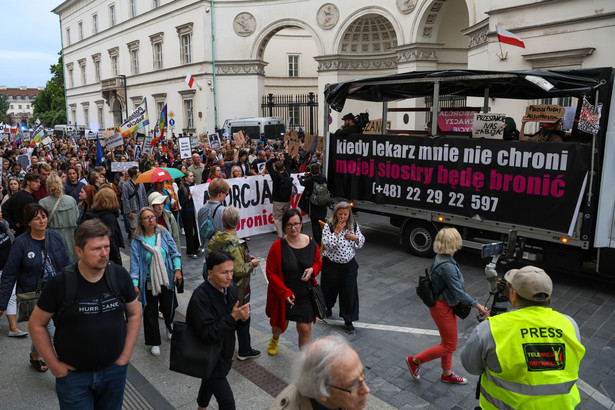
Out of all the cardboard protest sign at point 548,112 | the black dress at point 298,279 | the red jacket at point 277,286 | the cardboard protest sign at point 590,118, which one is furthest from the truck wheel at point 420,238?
the black dress at point 298,279

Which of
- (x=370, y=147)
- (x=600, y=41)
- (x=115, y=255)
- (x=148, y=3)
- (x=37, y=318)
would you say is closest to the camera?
(x=37, y=318)

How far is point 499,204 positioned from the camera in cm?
741

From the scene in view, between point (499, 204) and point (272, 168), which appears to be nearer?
point (499, 204)

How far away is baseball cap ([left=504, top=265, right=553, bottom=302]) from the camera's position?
262 centimetres

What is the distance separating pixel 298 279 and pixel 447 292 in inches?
56.8

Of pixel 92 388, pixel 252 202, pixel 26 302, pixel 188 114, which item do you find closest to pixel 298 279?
pixel 92 388

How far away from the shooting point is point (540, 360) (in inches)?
99.1

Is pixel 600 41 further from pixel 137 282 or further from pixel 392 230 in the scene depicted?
pixel 137 282

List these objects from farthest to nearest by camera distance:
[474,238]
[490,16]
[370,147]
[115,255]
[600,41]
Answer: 1. [490,16]
2. [600,41]
3. [370,147]
4. [474,238]
5. [115,255]

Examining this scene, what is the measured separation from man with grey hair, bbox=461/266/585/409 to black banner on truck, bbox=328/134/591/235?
4.68 m

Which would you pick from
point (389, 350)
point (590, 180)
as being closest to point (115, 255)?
point (389, 350)

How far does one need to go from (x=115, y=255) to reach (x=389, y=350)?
3514 millimetres

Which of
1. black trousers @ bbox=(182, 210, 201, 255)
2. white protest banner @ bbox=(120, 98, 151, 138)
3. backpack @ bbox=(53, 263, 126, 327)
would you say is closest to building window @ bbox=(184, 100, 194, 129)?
white protest banner @ bbox=(120, 98, 151, 138)

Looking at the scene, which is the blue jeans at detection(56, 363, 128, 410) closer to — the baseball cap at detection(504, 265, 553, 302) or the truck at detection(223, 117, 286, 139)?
the baseball cap at detection(504, 265, 553, 302)
